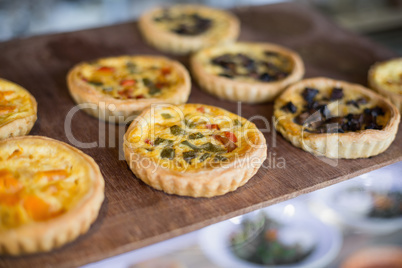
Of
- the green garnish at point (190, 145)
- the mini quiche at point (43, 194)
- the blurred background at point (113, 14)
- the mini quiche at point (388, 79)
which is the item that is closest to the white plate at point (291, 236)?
the green garnish at point (190, 145)

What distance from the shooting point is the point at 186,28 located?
6.06 meters

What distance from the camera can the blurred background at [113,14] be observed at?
29.2 feet

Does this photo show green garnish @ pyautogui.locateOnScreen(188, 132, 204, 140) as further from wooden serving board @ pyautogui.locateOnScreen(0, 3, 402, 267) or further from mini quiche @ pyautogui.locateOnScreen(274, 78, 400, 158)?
mini quiche @ pyautogui.locateOnScreen(274, 78, 400, 158)

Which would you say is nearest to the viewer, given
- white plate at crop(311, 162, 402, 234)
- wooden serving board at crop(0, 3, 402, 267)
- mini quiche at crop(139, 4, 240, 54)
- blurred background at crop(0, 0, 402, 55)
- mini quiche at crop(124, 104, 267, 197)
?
wooden serving board at crop(0, 3, 402, 267)

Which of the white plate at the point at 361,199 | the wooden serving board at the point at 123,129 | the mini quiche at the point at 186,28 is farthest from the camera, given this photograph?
the mini quiche at the point at 186,28

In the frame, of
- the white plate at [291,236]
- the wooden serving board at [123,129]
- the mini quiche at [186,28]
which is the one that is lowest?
the white plate at [291,236]

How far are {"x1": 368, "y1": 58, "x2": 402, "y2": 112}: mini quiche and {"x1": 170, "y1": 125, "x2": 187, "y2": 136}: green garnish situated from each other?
234 centimetres

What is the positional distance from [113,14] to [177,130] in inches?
240

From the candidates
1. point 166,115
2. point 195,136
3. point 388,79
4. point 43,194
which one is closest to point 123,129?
point 166,115

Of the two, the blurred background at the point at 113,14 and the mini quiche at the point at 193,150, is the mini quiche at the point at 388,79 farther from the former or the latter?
the blurred background at the point at 113,14

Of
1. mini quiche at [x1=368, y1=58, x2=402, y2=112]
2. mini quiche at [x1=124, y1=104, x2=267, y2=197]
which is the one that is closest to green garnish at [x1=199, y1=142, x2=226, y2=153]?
mini quiche at [x1=124, y1=104, x2=267, y2=197]

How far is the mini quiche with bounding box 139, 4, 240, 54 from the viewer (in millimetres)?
5730

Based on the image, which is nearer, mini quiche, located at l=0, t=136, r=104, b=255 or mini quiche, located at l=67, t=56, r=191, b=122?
mini quiche, located at l=0, t=136, r=104, b=255

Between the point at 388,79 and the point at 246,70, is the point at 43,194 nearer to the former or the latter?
the point at 246,70
